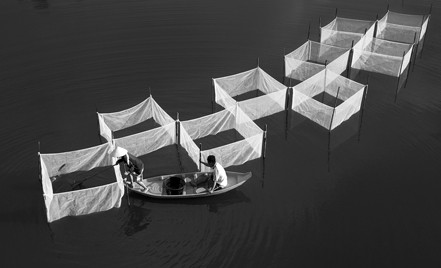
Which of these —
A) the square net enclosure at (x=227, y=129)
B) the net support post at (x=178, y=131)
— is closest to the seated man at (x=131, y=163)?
the square net enclosure at (x=227, y=129)

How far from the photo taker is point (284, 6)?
43.6 metres

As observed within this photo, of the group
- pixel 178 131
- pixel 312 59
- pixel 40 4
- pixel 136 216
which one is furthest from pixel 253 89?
pixel 40 4

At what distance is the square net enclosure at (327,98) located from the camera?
26172 mm

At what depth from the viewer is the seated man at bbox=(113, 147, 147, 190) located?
69.2 ft

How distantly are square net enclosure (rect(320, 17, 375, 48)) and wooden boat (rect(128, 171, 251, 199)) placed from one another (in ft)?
53.5

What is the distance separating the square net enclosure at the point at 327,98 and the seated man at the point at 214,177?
7.44 metres

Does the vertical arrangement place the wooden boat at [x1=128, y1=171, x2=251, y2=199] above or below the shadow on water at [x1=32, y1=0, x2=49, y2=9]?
below

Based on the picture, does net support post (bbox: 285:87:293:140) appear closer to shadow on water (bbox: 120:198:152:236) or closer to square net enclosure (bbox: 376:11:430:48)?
shadow on water (bbox: 120:198:152:236)

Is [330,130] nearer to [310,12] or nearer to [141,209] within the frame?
[141,209]

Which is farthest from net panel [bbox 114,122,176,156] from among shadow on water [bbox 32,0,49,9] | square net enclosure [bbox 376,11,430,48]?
shadow on water [bbox 32,0,49,9]

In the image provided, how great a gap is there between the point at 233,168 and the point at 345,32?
16.6 metres

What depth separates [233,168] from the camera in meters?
24.8

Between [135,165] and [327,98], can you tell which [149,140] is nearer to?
[135,165]

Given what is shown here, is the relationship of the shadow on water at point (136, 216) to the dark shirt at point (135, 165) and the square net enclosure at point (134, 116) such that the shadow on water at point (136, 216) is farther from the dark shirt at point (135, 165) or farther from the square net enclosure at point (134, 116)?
the square net enclosure at point (134, 116)
